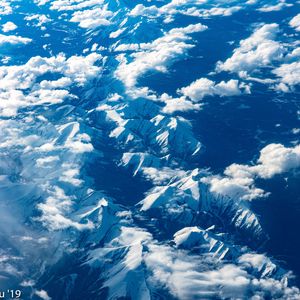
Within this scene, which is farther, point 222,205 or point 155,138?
point 155,138

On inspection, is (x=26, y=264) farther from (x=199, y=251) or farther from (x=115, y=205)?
(x=199, y=251)

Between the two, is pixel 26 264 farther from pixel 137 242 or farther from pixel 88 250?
pixel 137 242

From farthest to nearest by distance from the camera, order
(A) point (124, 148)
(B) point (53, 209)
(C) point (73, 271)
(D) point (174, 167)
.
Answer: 1. (A) point (124, 148)
2. (D) point (174, 167)
3. (B) point (53, 209)
4. (C) point (73, 271)

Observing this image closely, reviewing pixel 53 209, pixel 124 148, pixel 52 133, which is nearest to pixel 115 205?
pixel 53 209

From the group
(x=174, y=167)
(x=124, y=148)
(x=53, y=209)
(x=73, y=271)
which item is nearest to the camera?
(x=73, y=271)

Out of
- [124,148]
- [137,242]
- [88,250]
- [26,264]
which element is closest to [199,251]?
[137,242]

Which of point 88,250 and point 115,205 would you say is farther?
point 115,205

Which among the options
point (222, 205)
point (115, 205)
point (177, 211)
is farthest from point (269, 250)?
point (115, 205)

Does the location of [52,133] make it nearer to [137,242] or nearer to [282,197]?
[137,242]
